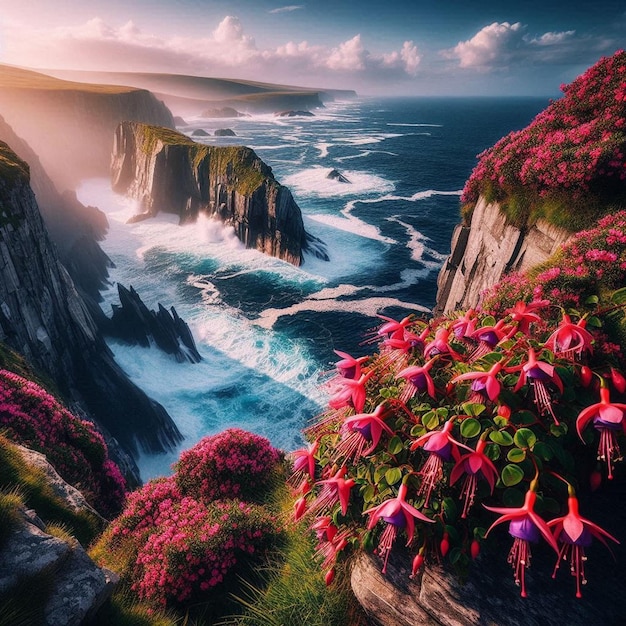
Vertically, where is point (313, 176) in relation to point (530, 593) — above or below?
below

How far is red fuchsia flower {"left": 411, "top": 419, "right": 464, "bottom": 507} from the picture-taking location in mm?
3521

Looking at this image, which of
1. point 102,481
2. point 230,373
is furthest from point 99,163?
point 102,481

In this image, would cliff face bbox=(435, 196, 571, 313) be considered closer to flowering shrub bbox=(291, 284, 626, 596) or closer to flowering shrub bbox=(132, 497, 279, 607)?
flowering shrub bbox=(291, 284, 626, 596)

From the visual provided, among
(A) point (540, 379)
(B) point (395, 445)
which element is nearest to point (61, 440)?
(B) point (395, 445)

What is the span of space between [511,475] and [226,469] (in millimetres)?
7259

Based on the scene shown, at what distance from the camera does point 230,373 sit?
33.2 meters

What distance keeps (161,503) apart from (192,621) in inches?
114

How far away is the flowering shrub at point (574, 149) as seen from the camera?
34.7 feet

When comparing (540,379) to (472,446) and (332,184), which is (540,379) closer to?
(472,446)

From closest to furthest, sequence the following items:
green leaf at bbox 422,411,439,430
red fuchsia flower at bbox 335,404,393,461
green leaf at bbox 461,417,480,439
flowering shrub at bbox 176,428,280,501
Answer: green leaf at bbox 461,417,480,439 → red fuchsia flower at bbox 335,404,393,461 → green leaf at bbox 422,411,439,430 → flowering shrub at bbox 176,428,280,501

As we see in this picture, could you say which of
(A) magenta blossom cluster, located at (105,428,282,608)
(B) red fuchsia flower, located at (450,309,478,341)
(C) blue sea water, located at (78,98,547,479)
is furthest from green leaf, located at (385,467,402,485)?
(C) blue sea water, located at (78,98,547,479)

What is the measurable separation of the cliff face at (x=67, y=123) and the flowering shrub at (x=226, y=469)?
99.0m

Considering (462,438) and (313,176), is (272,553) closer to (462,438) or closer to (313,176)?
(462,438)

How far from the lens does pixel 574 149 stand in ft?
37.8
